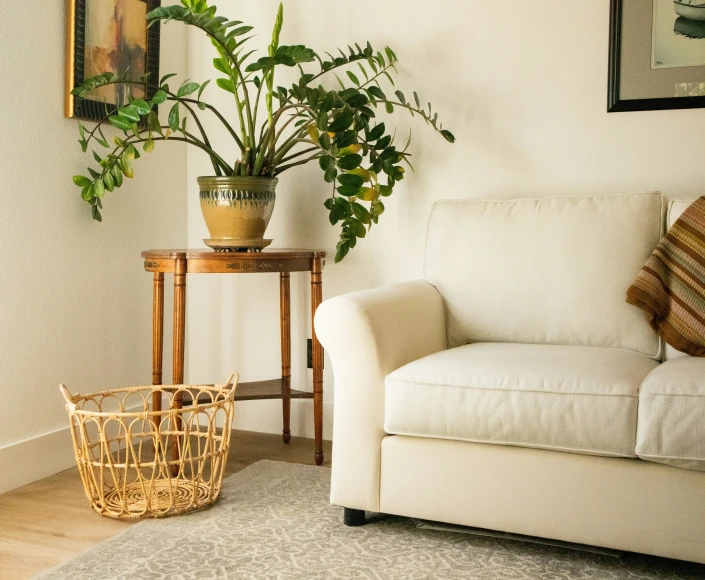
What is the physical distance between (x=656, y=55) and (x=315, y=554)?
6.07ft

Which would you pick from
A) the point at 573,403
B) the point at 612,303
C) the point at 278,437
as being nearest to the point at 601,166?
the point at 612,303

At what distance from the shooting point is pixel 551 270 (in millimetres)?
2352

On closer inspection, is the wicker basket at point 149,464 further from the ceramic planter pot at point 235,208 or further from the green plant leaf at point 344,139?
the green plant leaf at point 344,139

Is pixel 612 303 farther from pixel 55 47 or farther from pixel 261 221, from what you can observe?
pixel 55 47

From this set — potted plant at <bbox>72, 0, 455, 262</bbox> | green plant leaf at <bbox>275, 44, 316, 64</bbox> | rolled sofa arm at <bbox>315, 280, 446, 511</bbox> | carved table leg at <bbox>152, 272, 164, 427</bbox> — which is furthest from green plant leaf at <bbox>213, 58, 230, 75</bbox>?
rolled sofa arm at <bbox>315, 280, 446, 511</bbox>

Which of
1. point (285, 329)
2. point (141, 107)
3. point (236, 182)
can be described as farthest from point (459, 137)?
point (141, 107)

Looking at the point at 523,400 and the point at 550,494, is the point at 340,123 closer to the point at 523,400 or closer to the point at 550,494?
the point at 523,400

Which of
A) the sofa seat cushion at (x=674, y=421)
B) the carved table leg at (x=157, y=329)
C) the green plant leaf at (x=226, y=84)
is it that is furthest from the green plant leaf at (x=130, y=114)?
the sofa seat cushion at (x=674, y=421)

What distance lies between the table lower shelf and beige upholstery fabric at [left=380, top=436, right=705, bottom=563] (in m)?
0.79

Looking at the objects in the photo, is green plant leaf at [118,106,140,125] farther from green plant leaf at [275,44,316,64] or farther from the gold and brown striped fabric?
the gold and brown striped fabric

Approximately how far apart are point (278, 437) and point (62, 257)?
1.06 m

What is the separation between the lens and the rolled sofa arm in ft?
6.56

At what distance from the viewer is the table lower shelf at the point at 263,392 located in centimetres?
268

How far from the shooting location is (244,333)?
3.19 m
